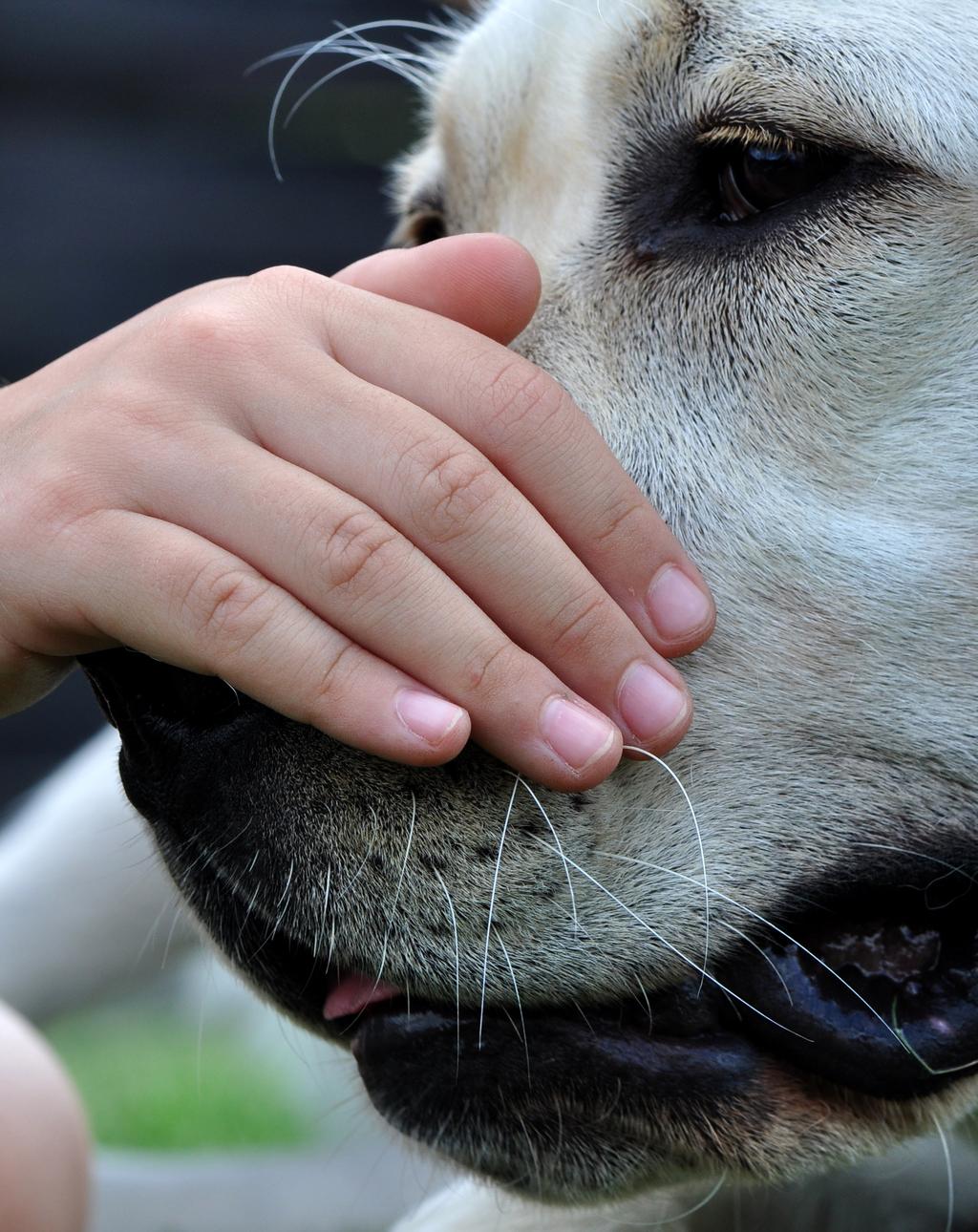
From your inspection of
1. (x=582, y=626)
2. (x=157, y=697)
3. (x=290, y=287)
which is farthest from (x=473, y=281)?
(x=157, y=697)

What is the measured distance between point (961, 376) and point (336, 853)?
2.57 feet

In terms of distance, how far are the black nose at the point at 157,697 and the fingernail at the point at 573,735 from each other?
1.04 feet

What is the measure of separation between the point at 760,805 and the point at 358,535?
→ 20.1 inches

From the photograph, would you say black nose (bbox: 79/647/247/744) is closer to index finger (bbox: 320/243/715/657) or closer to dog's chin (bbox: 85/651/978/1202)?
dog's chin (bbox: 85/651/978/1202)

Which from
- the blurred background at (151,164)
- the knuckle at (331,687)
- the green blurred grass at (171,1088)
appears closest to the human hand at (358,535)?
the knuckle at (331,687)

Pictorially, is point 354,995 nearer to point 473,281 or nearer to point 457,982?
point 457,982

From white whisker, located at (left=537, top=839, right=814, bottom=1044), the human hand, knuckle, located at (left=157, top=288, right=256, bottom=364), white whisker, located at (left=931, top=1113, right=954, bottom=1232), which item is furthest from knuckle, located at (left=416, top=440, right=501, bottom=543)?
white whisker, located at (left=931, top=1113, right=954, bottom=1232)

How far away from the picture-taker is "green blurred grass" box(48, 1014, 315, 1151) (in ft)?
10.6

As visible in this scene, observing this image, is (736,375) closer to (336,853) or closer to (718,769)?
(718,769)

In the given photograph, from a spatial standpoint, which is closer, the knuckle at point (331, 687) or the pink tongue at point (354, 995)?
the knuckle at point (331, 687)

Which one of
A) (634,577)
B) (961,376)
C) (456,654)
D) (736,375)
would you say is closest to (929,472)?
(961,376)

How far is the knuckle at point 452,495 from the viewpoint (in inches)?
50.8

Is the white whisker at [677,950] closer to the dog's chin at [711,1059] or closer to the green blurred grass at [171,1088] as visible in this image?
the dog's chin at [711,1059]

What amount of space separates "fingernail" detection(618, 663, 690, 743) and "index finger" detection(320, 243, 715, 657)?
0.07m
